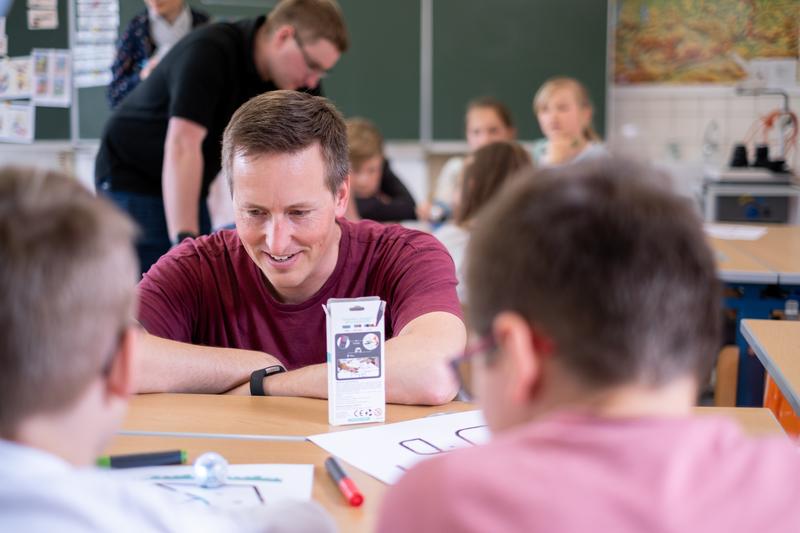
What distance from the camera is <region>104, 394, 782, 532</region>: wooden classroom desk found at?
4.10 feet

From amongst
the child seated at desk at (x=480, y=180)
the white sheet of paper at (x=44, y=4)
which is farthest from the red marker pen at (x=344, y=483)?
the white sheet of paper at (x=44, y=4)

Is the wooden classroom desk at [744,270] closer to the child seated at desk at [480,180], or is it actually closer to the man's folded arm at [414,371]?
the child seated at desk at [480,180]

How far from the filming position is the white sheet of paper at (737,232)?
3885 millimetres

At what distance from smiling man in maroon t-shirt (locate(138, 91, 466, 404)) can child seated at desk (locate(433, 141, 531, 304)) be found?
1.49 m

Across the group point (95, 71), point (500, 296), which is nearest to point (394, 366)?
point (500, 296)

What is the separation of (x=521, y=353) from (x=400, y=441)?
70 centimetres

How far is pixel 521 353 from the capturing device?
747 millimetres

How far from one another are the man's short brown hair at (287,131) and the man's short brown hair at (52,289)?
102 cm

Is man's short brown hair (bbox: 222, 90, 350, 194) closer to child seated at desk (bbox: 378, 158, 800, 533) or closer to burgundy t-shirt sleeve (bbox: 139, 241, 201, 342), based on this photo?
burgundy t-shirt sleeve (bbox: 139, 241, 201, 342)

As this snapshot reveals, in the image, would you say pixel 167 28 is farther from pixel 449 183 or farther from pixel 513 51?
pixel 513 51

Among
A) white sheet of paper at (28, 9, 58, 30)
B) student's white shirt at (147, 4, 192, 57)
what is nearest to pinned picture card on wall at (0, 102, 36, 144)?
white sheet of paper at (28, 9, 58, 30)

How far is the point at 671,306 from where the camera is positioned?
73 centimetres

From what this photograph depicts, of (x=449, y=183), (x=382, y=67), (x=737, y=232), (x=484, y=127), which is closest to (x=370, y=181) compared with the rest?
(x=484, y=127)

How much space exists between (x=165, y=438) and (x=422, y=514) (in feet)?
2.72
